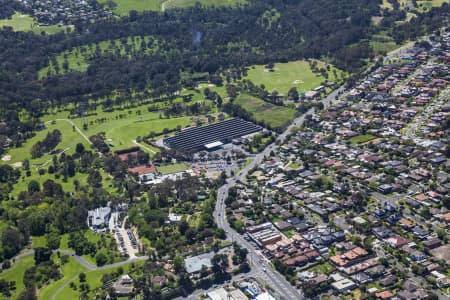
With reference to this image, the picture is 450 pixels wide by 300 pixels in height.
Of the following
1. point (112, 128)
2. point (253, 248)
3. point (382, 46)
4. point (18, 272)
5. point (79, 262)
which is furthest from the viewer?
point (382, 46)

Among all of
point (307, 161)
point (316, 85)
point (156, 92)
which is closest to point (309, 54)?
point (316, 85)

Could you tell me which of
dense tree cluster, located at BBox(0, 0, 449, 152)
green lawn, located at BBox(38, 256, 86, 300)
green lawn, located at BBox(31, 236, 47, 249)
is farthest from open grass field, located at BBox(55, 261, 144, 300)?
dense tree cluster, located at BBox(0, 0, 449, 152)

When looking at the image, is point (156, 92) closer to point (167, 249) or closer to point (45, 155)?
point (45, 155)

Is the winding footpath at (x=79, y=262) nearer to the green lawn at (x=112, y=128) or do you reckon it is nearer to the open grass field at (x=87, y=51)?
the green lawn at (x=112, y=128)

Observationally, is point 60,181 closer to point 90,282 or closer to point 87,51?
point 90,282

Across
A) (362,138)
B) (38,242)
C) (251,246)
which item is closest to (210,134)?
(362,138)

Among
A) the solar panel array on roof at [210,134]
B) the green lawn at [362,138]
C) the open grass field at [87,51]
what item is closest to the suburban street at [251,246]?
the solar panel array on roof at [210,134]

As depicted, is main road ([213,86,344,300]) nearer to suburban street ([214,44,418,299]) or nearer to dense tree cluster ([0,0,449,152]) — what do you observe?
suburban street ([214,44,418,299])
